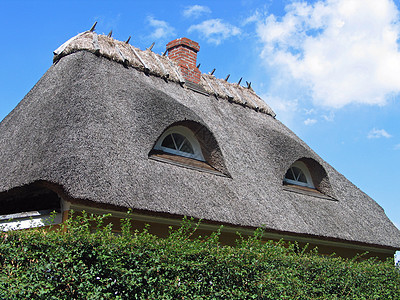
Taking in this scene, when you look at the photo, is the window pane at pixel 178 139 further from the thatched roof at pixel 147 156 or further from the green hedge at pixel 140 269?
the green hedge at pixel 140 269

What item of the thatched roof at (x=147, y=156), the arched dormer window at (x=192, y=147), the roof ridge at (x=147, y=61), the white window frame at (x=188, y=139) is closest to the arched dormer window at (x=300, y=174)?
the thatched roof at (x=147, y=156)

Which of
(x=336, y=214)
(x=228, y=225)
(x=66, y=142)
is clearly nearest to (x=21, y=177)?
(x=66, y=142)

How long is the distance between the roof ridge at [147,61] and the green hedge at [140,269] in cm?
581

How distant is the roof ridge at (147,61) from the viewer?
9.67m

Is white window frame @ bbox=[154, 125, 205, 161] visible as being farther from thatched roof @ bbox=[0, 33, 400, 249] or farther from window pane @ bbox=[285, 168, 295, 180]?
window pane @ bbox=[285, 168, 295, 180]

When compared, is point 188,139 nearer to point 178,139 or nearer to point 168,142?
point 178,139

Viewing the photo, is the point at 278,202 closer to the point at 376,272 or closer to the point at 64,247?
the point at 376,272

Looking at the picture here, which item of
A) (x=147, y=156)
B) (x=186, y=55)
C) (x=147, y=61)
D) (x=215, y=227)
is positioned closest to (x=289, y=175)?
(x=215, y=227)

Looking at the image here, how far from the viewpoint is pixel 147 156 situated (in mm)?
7398

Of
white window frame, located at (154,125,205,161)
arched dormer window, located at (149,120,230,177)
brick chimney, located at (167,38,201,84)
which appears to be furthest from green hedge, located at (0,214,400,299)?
brick chimney, located at (167,38,201,84)

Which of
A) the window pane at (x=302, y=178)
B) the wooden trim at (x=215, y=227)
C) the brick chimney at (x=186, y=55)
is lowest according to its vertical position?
the wooden trim at (x=215, y=227)

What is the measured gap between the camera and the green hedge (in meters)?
3.76

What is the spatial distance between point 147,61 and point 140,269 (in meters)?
7.36

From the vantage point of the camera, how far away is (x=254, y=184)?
8.89 meters
